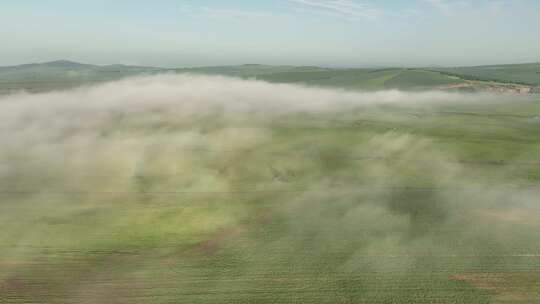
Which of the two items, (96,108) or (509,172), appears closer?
(509,172)

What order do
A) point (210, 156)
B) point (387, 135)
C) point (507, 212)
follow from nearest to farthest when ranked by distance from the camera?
point (507, 212) → point (210, 156) → point (387, 135)

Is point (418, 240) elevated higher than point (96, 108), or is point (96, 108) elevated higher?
point (96, 108)

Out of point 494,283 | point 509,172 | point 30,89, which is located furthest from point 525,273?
point 30,89

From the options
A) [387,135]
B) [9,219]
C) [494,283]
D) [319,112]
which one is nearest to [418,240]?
[494,283]

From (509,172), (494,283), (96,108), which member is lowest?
(494,283)

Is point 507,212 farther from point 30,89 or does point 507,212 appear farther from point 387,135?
point 30,89

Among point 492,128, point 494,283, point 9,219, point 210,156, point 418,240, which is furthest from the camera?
point 492,128

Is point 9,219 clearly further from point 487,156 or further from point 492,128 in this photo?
point 492,128
